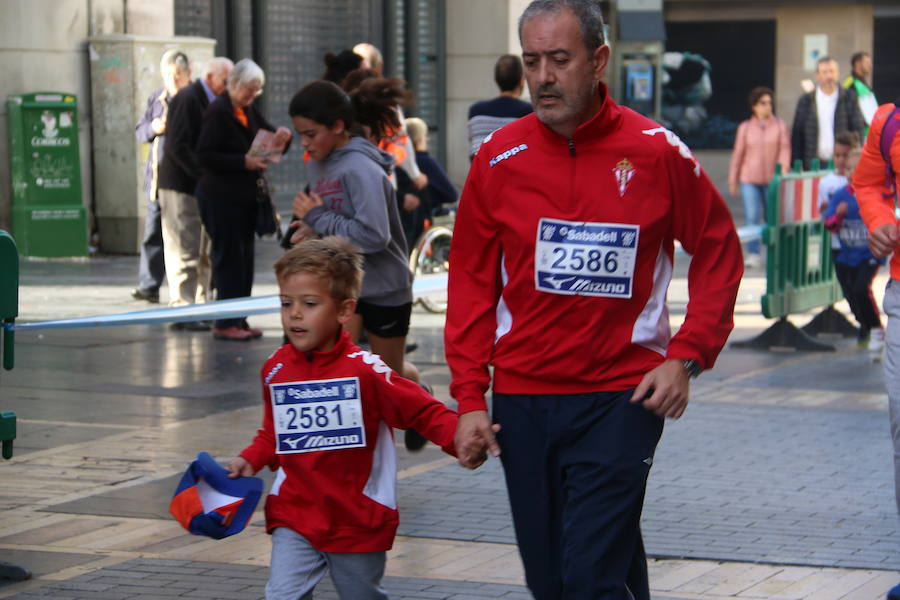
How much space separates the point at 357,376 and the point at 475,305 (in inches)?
23.7

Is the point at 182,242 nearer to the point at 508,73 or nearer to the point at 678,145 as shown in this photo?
the point at 508,73

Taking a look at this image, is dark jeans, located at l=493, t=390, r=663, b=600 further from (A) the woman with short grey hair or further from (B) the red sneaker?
(B) the red sneaker

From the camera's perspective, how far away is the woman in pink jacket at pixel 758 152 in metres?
17.4

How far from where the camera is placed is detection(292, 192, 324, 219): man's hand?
700 cm

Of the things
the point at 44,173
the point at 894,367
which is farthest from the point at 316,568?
the point at 44,173

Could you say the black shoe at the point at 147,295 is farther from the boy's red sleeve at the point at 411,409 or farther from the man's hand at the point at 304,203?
the boy's red sleeve at the point at 411,409

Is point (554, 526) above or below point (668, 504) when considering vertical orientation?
above

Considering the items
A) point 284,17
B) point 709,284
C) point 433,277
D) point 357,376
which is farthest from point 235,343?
point 284,17

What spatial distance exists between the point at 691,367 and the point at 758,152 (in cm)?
1381

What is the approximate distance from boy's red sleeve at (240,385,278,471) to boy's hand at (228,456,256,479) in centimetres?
2

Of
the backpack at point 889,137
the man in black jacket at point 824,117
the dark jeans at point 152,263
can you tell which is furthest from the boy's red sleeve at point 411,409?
the man in black jacket at point 824,117

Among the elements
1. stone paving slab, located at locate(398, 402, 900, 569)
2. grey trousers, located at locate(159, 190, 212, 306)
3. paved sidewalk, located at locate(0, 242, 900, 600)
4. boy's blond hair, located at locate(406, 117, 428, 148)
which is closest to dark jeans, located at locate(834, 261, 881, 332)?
paved sidewalk, located at locate(0, 242, 900, 600)

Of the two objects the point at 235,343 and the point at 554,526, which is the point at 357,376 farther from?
the point at 235,343

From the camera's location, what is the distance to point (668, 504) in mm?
6945
